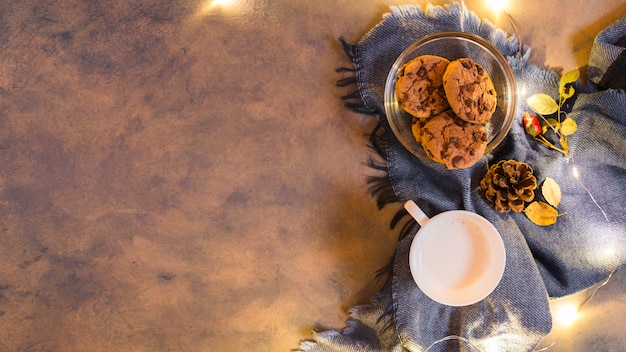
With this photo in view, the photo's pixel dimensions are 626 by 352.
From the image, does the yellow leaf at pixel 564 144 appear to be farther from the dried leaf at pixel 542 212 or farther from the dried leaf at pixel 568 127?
the dried leaf at pixel 542 212

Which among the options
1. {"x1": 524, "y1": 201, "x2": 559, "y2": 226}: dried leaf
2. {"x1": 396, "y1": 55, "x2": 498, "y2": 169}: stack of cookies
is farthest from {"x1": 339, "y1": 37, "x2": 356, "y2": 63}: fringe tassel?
{"x1": 524, "y1": 201, "x2": 559, "y2": 226}: dried leaf

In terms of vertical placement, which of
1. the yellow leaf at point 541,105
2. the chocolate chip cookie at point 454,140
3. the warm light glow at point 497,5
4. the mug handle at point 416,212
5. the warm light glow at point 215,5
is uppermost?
the warm light glow at point 215,5

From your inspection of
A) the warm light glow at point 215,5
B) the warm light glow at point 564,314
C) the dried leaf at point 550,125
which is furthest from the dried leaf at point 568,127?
the warm light glow at point 215,5

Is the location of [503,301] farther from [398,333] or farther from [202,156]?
[202,156]

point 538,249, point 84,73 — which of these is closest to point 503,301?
point 538,249

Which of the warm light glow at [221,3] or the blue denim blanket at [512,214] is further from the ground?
the warm light glow at [221,3]
